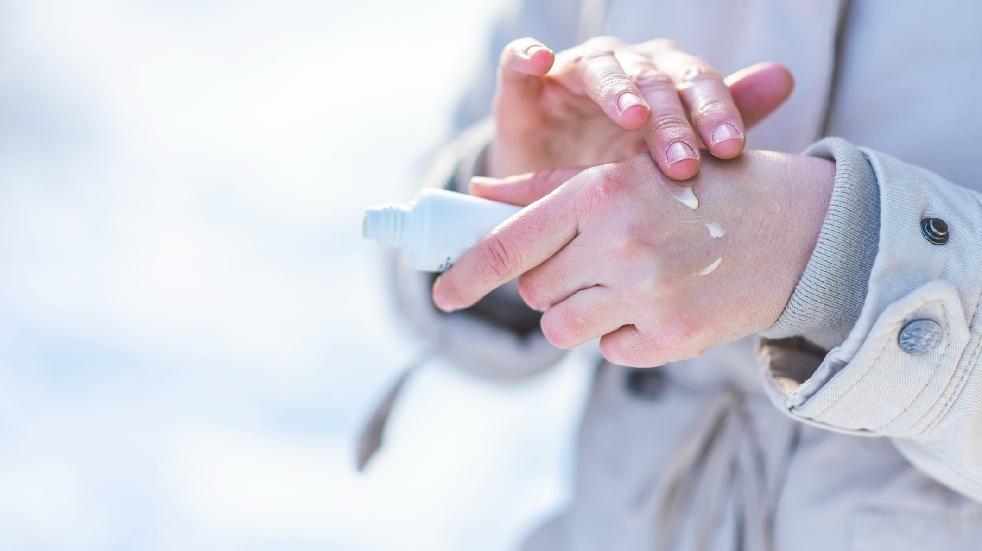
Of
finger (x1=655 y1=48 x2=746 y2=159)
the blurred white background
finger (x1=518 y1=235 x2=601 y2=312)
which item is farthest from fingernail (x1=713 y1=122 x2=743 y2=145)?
the blurred white background

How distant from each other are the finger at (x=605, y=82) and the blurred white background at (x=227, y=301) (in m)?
0.37

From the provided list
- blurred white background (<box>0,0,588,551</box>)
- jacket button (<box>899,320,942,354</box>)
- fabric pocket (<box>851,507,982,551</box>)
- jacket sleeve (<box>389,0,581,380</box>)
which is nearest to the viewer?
jacket button (<box>899,320,942,354</box>)

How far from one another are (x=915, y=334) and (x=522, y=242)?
231 millimetres

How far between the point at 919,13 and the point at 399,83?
0.79m

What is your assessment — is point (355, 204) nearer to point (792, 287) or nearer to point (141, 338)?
point (141, 338)

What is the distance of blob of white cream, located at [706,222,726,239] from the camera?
45cm

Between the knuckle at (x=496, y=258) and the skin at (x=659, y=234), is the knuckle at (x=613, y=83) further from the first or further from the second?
the knuckle at (x=496, y=258)

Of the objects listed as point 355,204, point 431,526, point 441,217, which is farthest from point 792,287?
point 355,204

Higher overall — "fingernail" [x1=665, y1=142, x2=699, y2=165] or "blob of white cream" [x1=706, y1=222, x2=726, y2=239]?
"fingernail" [x1=665, y1=142, x2=699, y2=165]

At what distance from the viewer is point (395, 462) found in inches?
38.5

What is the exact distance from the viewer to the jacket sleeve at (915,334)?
16.6 inches

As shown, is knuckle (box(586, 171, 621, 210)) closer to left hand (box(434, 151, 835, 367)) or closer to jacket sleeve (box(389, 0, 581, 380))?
left hand (box(434, 151, 835, 367))

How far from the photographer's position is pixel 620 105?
18.3 inches

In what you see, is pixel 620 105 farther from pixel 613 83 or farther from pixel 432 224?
pixel 432 224
